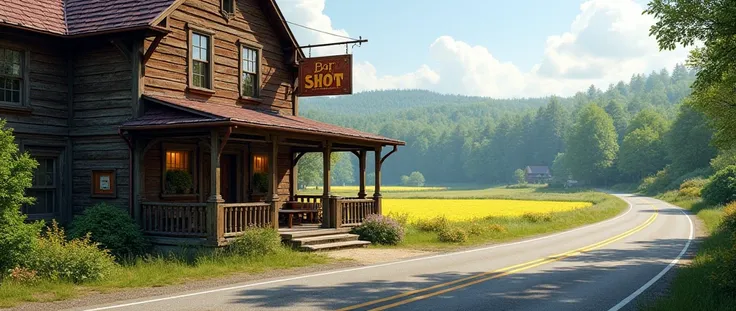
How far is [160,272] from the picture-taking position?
14.9 m

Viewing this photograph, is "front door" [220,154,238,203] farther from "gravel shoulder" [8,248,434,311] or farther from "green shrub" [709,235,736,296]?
"green shrub" [709,235,736,296]

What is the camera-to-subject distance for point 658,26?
781 inches

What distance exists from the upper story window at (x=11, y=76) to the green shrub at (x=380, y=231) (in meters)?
10.9

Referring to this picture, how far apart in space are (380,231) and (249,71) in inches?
282

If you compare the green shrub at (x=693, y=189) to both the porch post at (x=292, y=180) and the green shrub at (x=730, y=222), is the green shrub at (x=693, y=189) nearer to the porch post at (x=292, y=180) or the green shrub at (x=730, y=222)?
the green shrub at (x=730, y=222)

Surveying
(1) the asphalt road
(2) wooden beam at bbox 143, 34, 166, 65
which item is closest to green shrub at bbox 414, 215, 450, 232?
(1) the asphalt road

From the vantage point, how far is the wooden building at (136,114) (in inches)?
713

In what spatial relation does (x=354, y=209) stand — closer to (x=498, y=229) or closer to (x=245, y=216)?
(x=245, y=216)

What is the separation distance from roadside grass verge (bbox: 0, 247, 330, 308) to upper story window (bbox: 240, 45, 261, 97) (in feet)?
23.3

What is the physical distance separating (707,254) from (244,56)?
15.5m

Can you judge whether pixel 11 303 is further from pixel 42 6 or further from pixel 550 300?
pixel 42 6

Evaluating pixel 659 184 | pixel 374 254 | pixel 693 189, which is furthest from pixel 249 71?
pixel 659 184

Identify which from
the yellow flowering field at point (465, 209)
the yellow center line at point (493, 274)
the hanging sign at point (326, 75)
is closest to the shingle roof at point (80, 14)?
the hanging sign at point (326, 75)

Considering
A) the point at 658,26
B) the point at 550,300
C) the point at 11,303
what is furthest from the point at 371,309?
the point at 658,26
